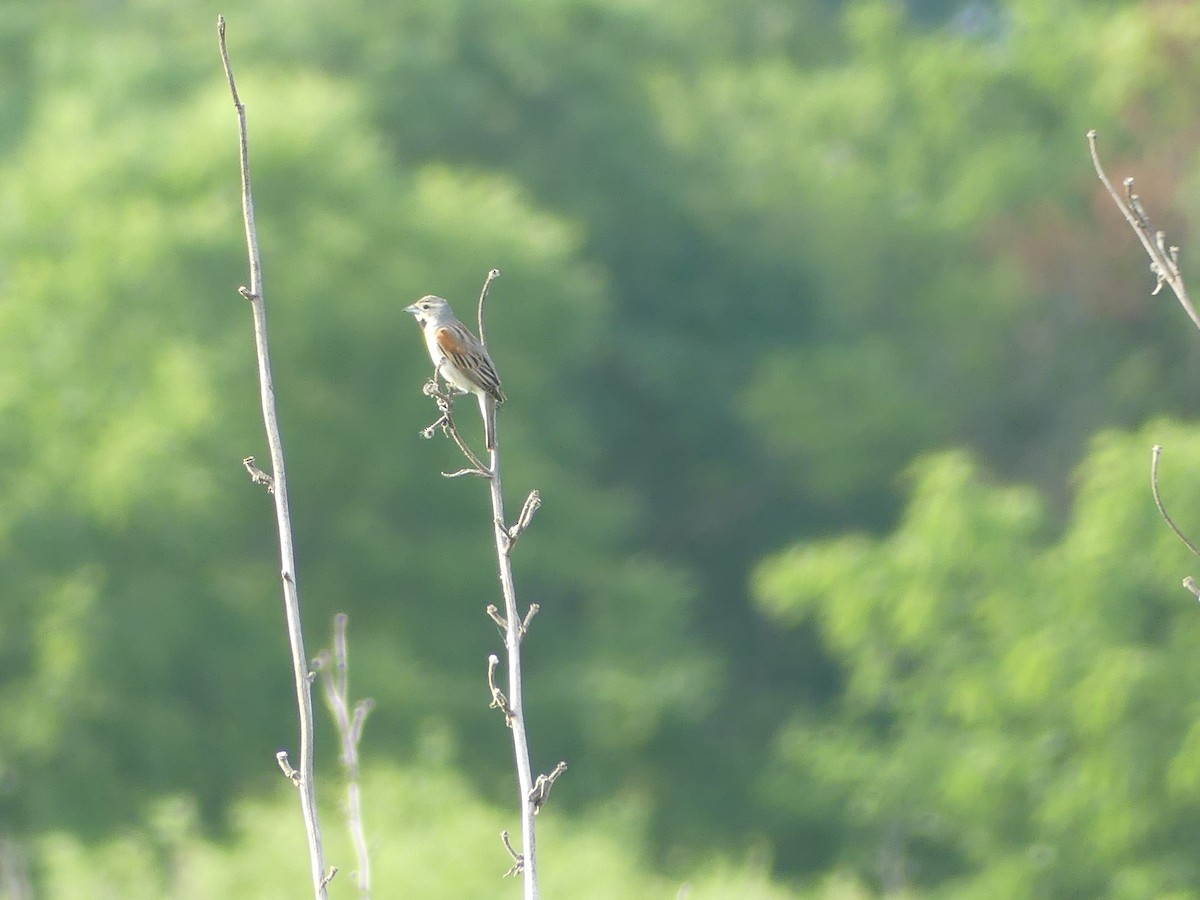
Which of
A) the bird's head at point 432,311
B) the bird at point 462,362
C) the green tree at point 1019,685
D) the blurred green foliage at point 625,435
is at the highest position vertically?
the blurred green foliage at point 625,435

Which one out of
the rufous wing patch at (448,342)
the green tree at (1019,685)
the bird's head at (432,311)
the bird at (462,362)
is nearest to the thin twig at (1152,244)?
the bird at (462,362)

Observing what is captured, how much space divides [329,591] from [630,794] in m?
4.72

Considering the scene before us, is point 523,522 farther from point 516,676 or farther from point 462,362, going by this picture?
Result: point 462,362

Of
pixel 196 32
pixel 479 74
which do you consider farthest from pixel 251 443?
pixel 196 32

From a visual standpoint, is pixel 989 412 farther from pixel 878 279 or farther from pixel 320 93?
pixel 320 93

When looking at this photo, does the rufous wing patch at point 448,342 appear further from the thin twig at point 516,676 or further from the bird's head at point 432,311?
the thin twig at point 516,676

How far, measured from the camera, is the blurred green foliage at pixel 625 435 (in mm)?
22609

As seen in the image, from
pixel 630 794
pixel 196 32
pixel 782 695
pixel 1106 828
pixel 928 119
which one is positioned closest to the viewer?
pixel 1106 828

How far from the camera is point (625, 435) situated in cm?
3278

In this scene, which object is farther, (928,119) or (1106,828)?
(928,119)

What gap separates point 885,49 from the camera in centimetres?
3772

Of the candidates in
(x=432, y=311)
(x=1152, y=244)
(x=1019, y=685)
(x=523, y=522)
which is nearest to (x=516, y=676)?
(x=523, y=522)

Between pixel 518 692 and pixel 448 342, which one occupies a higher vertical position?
pixel 448 342

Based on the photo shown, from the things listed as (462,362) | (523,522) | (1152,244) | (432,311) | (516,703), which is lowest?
(516,703)
